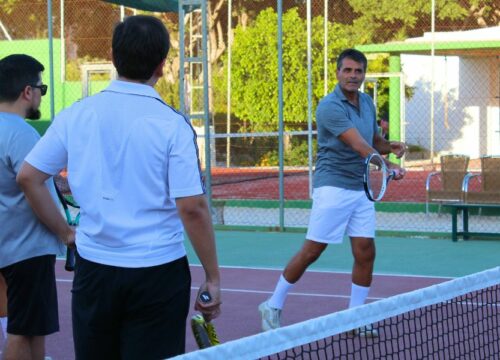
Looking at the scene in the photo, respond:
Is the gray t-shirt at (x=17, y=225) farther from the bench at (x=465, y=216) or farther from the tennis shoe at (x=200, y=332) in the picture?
the bench at (x=465, y=216)

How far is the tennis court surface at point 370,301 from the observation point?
3959 mm

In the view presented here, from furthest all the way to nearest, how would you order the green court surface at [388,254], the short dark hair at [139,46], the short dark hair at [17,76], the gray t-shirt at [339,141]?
the green court surface at [388,254] < the gray t-shirt at [339,141] < the short dark hair at [17,76] < the short dark hair at [139,46]

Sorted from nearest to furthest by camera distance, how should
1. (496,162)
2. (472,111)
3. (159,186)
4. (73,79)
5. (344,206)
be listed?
(159,186)
(344,206)
(496,162)
(472,111)
(73,79)

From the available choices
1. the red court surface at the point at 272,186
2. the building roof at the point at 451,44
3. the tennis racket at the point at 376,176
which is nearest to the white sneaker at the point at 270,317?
the tennis racket at the point at 376,176

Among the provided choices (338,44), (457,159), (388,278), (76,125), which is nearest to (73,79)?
(338,44)

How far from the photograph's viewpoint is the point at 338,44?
2219 cm

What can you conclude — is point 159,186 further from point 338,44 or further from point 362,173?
point 338,44

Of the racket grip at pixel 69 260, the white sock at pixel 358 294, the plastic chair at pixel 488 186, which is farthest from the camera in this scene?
the plastic chair at pixel 488 186

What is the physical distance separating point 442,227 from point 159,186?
1004 centimetres

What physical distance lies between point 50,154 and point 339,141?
341 cm

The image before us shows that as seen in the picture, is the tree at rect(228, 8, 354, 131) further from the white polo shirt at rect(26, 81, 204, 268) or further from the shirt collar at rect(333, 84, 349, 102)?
the white polo shirt at rect(26, 81, 204, 268)

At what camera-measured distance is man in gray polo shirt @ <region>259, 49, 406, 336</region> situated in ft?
22.1

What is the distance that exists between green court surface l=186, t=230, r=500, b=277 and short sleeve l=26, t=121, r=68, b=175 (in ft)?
21.1

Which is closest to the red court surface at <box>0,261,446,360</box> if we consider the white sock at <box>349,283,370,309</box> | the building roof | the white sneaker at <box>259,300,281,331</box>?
the white sneaker at <box>259,300,281,331</box>
